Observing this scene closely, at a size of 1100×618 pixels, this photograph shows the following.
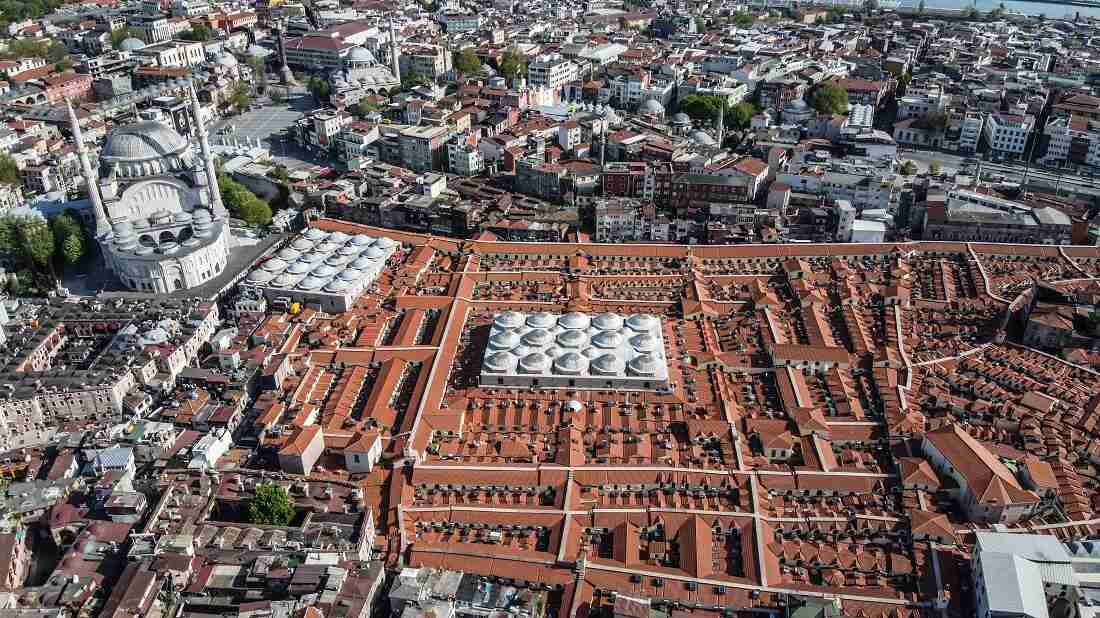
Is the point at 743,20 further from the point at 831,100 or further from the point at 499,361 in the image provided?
the point at 499,361

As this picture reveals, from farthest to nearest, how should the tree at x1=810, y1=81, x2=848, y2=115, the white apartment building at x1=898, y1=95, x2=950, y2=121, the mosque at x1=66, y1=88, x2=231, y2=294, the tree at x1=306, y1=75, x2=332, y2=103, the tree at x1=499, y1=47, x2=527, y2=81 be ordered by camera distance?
the tree at x1=499, y1=47, x2=527, y2=81
the tree at x1=306, y1=75, x2=332, y2=103
the tree at x1=810, y1=81, x2=848, y2=115
the white apartment building at x1=898, y1=95, x2=950, y2=121
the mosque at x1=66, y1=88, x2=231, y2=294

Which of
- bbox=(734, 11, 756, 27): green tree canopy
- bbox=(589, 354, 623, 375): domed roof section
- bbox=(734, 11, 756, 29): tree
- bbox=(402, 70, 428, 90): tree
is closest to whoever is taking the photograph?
bbox=(589, 354, 623, 375): domed roof section

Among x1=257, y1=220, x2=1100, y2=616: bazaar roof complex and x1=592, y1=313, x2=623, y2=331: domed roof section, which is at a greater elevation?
x1=592, y1=313, x2=623, y2=331: domed roof section

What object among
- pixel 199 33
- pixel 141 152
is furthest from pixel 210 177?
pixel 199 33

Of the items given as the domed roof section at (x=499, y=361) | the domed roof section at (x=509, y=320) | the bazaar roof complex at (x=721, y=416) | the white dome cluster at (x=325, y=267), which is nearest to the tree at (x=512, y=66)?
the white dome cluster at (x=325, y=267)

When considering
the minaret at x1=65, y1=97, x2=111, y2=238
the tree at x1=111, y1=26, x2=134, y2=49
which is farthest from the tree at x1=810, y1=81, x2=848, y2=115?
the tree at x1=111, y1=26, x2=134, y2=49

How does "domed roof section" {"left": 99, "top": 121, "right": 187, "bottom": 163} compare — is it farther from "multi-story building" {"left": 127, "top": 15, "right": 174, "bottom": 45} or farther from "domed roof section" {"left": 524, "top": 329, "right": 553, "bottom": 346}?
"multi-story building" {"left": 127, "top": 15, "right": 174, "bottom": 45}

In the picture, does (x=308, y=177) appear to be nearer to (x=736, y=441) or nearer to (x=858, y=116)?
(x=736, y=441)
